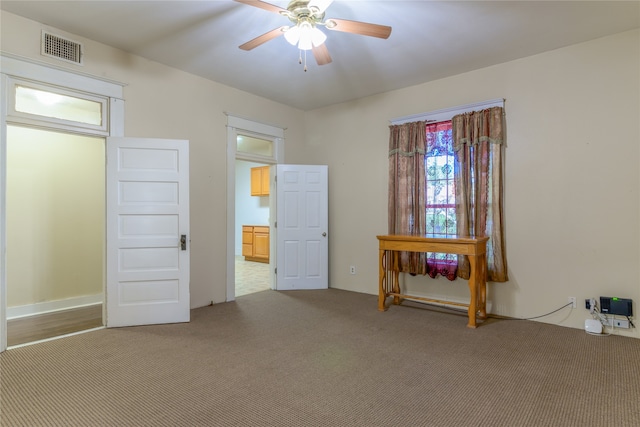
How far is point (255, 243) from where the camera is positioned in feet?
26.7

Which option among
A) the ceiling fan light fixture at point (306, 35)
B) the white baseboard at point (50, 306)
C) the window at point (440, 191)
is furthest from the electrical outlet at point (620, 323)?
the white baseboard at point (50, 306)

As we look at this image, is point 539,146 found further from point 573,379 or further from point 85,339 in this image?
point 85,339

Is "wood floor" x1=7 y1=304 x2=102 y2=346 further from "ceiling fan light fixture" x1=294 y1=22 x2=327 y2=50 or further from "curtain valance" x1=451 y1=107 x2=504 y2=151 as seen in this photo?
"curtain valance" x1=451 y1=107 x2=504 y2=151

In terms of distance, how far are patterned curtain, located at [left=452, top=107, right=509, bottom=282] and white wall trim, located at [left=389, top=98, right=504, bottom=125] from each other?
0.10 meters

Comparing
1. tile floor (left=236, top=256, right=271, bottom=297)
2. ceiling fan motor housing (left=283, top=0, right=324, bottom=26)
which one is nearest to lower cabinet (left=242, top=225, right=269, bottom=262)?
tile floor (left=236, top=256, right=271, bottom=297)

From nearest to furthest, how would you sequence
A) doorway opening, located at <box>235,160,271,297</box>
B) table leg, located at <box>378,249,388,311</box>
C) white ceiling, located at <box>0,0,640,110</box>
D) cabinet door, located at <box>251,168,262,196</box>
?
1. white ceiling, located at <box>0,0,640,110</box>
2. table leg, located at <box>378,249,388,311</box>
3. doorway opening, located at <box>235,160,271,297</box>
4. cabinet door, located at <box>251,168,262,196</box>

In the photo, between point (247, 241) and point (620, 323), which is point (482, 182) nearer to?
point (620, 323)

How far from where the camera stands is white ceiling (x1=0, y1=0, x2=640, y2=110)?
8.95 feet

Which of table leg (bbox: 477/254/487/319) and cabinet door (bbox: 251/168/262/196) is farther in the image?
cabinet door (bbox: 251/168/262/196)

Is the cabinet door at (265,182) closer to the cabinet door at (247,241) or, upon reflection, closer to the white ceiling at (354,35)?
the cabinet door at (247,241)

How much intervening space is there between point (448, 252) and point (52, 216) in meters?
4.80

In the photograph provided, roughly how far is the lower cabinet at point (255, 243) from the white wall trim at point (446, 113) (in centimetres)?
452

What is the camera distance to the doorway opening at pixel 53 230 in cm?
383

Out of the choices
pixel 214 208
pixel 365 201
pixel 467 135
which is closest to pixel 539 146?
pixel 467 135
